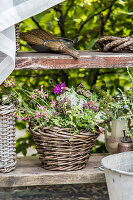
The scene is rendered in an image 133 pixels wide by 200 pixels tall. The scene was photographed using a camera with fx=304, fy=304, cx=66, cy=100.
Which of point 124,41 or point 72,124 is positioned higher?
→ point 124,41

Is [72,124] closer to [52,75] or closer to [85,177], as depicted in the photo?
[85,177]

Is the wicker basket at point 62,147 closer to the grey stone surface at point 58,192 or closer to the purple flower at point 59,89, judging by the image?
the purple flower at point 59,89

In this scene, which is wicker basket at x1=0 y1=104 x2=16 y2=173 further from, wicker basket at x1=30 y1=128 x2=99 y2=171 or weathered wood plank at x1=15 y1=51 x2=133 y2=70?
weathered wood plank at x1=15 y1=51 x2=133 y2=70

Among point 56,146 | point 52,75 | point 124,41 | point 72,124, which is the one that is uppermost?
point 124,41

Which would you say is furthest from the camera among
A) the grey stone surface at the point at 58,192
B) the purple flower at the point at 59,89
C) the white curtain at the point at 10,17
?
the grey stone surface at the point at 58,192

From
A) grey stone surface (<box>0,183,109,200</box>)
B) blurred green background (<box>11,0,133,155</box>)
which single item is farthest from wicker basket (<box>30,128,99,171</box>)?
blurred green background (<box>11,0,133,155</box>)

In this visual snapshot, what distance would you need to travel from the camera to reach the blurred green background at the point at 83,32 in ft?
7.30

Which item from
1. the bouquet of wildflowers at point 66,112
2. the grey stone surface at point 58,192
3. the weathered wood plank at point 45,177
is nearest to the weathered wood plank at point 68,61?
the bouquet of wildflowers at point 66,112

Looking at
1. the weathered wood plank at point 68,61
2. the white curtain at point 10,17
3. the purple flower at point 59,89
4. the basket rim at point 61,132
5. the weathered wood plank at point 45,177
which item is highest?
the white curtain at point 10,17

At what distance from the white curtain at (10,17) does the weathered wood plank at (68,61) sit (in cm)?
17

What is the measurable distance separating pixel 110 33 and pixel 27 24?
2.16 feet

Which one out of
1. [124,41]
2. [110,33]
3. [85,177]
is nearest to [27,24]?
[110,33]

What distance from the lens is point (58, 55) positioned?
1.60 metres

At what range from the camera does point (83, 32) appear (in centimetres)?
232
